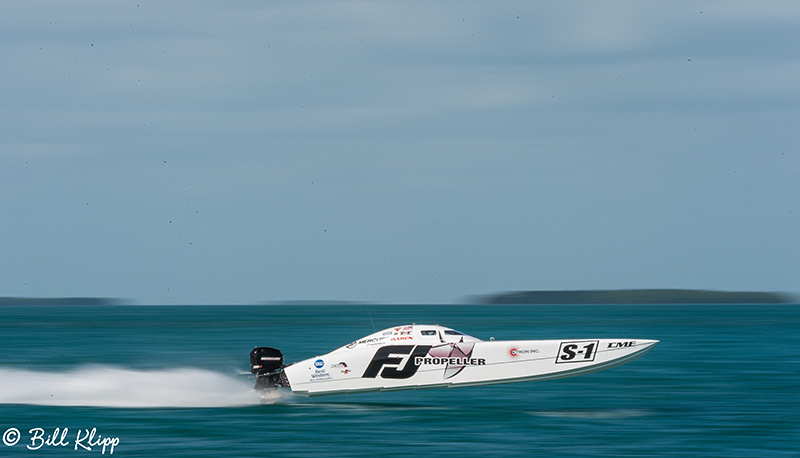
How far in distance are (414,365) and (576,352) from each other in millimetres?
3281

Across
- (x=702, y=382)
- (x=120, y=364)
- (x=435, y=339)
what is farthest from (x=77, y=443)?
(x=120, y=364)

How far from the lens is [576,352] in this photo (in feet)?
68.4

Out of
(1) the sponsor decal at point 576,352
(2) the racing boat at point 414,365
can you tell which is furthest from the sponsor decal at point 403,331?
(1) the sponsor decal at point 576,352

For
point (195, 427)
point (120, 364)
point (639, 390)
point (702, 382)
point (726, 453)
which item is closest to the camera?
point (726, 453)

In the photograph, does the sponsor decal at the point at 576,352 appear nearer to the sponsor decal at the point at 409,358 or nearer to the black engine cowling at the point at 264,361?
the sponsor decal at the point at 409,358

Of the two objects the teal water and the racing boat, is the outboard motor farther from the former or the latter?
the teal water

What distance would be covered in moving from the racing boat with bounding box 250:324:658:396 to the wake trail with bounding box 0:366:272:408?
96 cm

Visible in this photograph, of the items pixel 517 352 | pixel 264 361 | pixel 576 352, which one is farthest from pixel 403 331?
pixel 576 352

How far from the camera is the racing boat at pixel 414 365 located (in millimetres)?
20484

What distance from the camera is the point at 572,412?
67.3ft

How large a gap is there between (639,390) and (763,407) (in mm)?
3856

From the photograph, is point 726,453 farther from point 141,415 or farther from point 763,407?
point 141,415

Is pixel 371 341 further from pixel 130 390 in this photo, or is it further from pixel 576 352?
pixel 130 390

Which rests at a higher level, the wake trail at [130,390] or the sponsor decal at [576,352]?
the wake trail at [130,390]
